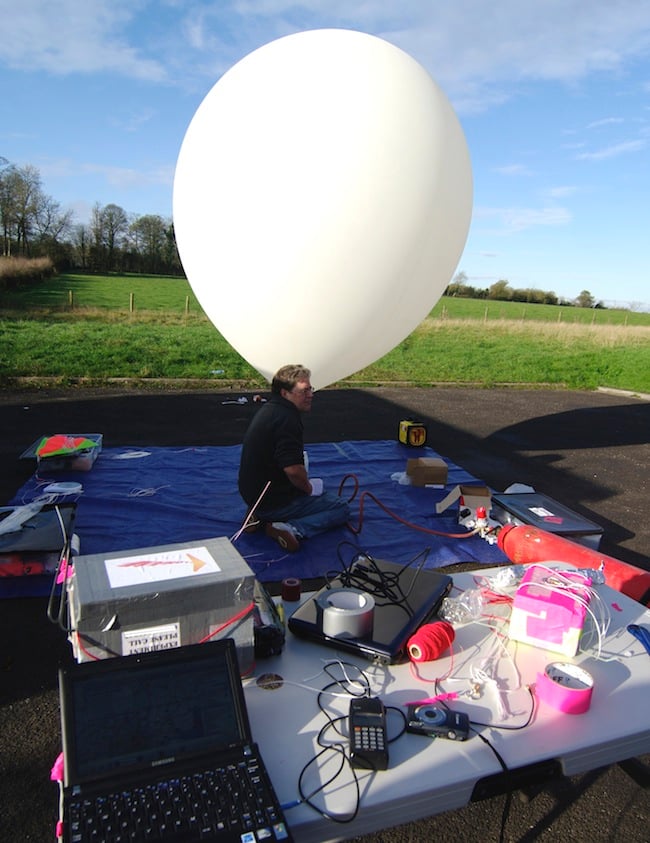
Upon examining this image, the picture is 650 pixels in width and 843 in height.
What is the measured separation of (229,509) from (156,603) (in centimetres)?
304

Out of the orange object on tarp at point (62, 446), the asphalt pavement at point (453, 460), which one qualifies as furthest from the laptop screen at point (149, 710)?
the orange object on tarp at point (62, 446)

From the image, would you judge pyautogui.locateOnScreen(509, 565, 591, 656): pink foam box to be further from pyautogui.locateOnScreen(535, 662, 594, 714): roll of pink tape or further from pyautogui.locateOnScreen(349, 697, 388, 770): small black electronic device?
pyautogui.locateOnScreen(349, 697, 388, 770): small black electronic device

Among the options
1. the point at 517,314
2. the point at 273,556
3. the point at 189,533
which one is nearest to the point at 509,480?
the point at 273,556

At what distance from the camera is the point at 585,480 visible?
5668 millimetres

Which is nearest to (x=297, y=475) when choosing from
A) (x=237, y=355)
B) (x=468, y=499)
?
(x=468, y=499)

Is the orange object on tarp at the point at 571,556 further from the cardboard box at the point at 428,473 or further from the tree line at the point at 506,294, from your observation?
the tree line at the point at 506,294

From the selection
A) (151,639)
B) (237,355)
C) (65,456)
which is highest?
(151,639)

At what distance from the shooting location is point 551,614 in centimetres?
171

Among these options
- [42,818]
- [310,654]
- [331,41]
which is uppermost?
[331,41]

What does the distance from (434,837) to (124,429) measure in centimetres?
548

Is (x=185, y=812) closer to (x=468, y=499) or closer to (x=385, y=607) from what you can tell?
(x=385, y=607)

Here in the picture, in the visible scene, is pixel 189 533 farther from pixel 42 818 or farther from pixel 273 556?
pixel 42 818

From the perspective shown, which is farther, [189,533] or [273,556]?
[189,533]

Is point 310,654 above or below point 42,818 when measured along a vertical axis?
above
